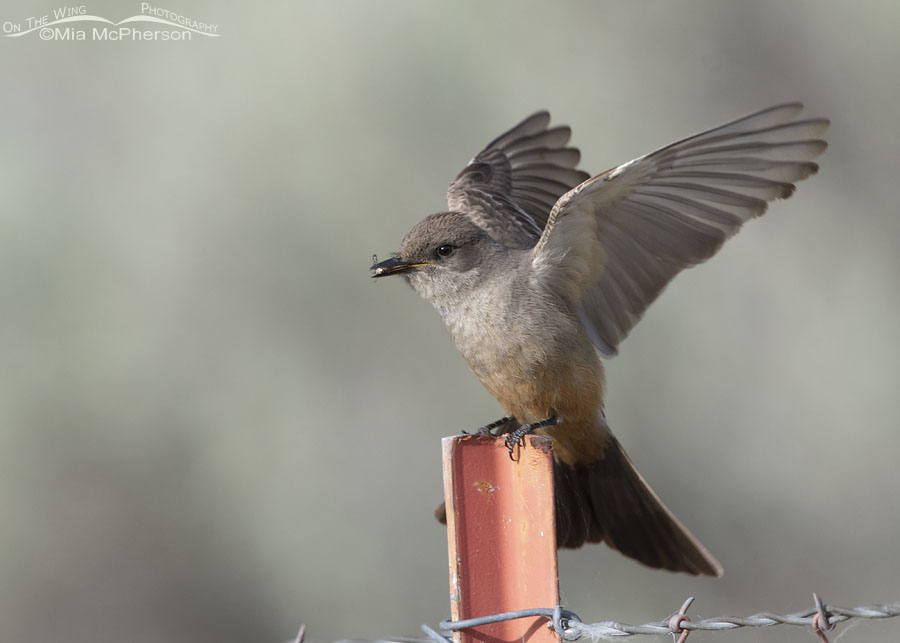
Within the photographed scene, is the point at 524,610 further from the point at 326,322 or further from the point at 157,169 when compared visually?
the point at 157,169

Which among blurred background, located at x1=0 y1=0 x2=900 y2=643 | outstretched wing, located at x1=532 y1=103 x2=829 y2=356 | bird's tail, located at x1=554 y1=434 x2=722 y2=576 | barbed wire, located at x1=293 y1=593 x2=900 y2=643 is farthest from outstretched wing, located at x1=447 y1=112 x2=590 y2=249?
barbed wire, located at x1=293 y1=593 x2=900 y2=643

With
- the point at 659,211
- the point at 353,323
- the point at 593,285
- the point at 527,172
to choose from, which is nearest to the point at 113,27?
the point at 353,323

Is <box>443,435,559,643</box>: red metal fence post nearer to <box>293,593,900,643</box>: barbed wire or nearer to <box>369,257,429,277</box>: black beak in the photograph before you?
<box>293,593,900,643</box>: barbed wire

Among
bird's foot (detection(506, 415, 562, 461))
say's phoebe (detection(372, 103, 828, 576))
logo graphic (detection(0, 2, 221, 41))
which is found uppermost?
logo graphic (detection(0, 2, 221, 41))

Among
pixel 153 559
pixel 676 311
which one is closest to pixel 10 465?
pixel 153 559

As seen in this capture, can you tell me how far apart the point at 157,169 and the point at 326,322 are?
1865 mm

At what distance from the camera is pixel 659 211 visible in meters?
4.40

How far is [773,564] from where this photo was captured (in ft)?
24.4

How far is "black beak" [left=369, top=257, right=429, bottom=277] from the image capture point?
4.71 meters

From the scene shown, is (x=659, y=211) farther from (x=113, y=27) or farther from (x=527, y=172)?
(x=113, y=27)

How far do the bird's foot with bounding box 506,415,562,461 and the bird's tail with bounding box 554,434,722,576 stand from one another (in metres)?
0.23

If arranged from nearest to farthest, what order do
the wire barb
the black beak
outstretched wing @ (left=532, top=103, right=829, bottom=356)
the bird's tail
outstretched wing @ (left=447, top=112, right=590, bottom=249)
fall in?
the wire barb, outstretched wing @ (left=532, top=103, right=829, bottom=356), the bird's tail, the black beak, outstretched wing @ (left=447, top=112, right=590, bottom=249)

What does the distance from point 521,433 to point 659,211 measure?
1224 millimetres

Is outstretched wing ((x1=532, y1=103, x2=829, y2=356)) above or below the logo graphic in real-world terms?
below
